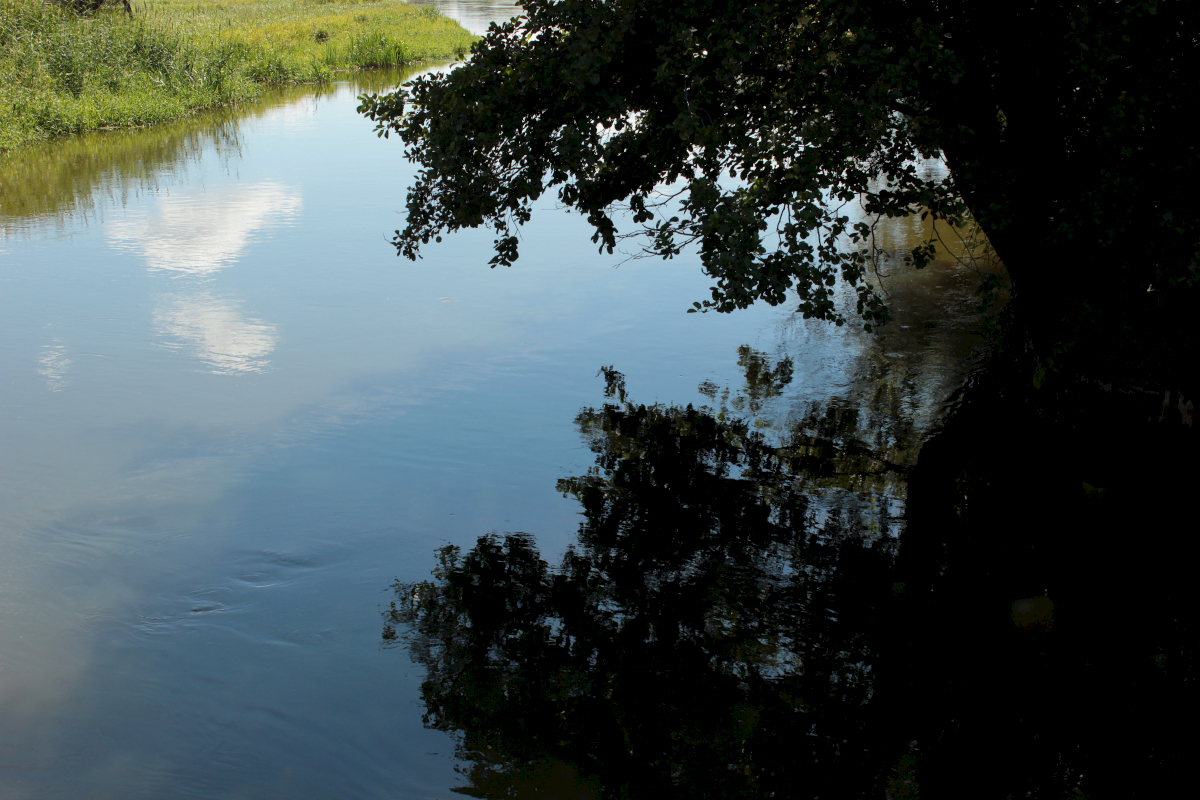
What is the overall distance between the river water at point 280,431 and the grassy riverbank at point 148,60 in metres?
5.23

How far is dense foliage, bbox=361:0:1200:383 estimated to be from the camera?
5672 millimetres

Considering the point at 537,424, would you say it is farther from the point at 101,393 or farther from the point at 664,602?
the point at 101,393

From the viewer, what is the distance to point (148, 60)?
25062mm

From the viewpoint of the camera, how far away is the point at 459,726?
17.5 feet

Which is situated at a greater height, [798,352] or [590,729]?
[798,352]

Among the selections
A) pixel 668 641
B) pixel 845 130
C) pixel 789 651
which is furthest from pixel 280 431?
pixel 845 130

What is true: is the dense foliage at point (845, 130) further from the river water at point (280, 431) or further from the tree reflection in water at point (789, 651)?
the river water at point (280, 431)

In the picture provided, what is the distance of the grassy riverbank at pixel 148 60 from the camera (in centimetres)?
2097

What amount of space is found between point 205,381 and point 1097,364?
835 cm

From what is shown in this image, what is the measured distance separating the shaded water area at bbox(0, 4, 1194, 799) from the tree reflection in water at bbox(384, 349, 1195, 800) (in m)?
0.02

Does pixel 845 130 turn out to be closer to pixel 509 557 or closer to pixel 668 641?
pixel 668 641

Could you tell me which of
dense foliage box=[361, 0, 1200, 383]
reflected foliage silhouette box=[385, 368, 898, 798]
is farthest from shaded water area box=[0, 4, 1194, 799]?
dense foliage box=[361, 0, 1200, 383]

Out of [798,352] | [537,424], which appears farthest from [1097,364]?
[537,424]

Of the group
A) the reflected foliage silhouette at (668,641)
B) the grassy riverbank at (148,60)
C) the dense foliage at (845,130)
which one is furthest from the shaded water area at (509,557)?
the grassy riverbank at (148,60)
